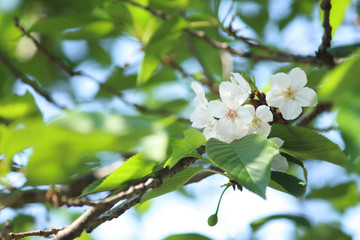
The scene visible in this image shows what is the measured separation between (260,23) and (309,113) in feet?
4.06

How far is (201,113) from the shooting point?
1132mm

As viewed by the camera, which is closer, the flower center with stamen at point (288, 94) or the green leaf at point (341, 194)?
the flower center with stamen at point (288, 94)

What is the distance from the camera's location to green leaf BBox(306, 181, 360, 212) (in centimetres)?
211

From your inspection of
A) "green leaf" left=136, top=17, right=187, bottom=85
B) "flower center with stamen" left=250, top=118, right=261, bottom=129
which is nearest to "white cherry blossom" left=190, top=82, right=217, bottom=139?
"flower center with stamen" left=250, top=118, right=261, bottom=129

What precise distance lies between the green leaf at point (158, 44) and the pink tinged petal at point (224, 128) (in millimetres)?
679

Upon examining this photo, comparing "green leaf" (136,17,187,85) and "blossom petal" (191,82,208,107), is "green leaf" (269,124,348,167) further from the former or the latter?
"green leaf" (136,17,187,85)

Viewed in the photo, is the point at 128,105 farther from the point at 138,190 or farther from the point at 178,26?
the point at 138,190

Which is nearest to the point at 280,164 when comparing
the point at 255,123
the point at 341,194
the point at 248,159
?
the point at 255,123

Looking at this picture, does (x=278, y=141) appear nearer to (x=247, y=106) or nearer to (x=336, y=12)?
(x=247, y=106)

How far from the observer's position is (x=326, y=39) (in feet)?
4.50

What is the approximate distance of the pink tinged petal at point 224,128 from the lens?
0.98 meters

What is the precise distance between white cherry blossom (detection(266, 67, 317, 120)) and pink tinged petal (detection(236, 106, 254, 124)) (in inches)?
4.8

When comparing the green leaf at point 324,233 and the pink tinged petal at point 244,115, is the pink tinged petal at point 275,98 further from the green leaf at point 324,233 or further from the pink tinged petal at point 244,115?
the green leaf at point 324,233

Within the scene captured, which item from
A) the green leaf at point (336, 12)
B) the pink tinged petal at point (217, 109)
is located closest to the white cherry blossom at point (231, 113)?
the pink tinged petal at point (217, 109)
